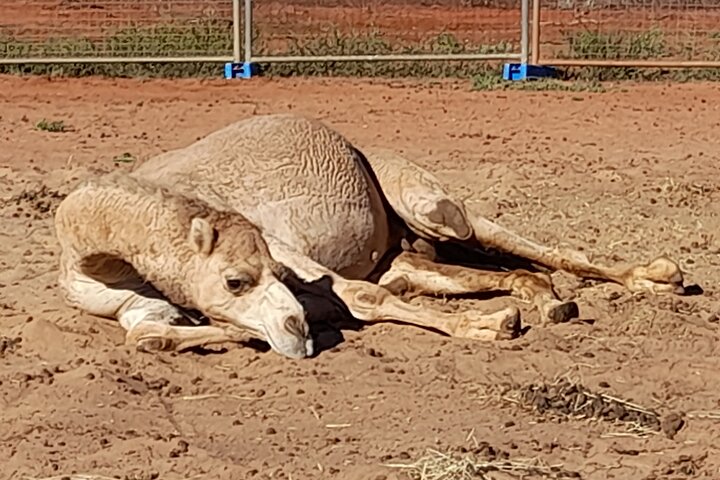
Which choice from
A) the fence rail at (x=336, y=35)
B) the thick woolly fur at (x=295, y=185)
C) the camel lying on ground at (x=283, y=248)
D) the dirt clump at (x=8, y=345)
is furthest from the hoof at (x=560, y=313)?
the fence rail at (x=336, y=35)

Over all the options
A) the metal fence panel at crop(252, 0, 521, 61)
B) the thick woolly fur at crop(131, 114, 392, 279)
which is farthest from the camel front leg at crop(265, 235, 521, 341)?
the metal fence panel at crop(252, 0, 521, 61)

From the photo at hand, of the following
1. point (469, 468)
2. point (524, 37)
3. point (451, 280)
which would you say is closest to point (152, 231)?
point (451, 280)

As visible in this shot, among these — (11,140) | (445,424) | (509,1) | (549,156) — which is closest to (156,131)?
(11,140)

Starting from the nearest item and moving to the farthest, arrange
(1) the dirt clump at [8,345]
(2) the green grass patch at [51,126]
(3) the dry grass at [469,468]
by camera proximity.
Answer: (3) the dry grass at [469,468]
(1) the dirt clump at [8,345]
(2) the green grass patch at [51,126]

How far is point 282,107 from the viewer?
14.4 meters

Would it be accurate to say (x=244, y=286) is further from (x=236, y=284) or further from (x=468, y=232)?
(x=468, y=232)

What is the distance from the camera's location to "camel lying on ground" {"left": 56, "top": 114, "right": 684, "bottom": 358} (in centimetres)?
587

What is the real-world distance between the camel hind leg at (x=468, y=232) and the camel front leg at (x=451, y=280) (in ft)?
0.53

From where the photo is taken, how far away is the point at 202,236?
579cm

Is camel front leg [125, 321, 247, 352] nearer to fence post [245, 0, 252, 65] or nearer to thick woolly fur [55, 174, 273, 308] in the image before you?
thick woolly fur [55, 174, 273, 308]

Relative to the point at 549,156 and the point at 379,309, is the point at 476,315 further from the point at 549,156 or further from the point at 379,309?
the point at 549,156

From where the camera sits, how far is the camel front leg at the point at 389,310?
6199 mm

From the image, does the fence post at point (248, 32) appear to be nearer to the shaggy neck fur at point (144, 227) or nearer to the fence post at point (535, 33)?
the fence post at point (535, 33)

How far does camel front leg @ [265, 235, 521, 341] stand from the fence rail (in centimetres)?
1082
